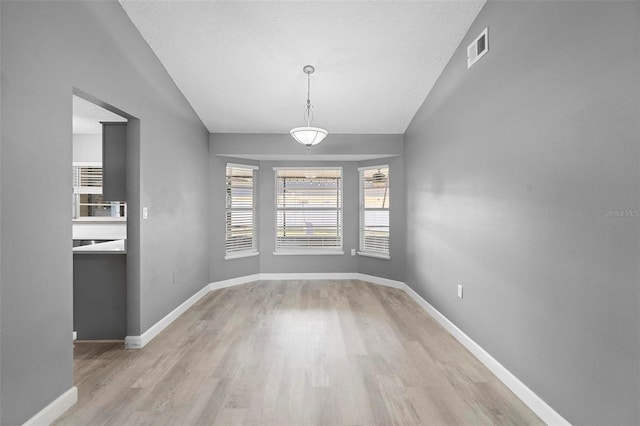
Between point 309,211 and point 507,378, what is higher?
point 309,211

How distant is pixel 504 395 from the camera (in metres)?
2.27

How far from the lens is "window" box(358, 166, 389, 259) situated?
5.58m

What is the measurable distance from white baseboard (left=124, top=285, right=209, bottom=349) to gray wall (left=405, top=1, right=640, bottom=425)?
10.2 ft

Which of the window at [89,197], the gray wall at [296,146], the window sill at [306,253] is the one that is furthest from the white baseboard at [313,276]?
the window at [89,197]

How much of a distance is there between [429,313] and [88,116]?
5632 millimetres

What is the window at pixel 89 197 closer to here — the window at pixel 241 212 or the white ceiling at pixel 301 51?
the window at pixel 241 212

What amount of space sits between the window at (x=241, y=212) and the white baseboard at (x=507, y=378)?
3.38 m

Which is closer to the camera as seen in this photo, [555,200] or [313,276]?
[555,200]

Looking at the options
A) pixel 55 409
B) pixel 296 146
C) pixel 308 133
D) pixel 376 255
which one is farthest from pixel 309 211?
pixel 55 409

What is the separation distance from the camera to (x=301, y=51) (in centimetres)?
332

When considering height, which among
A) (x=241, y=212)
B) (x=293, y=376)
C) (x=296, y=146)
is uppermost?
(x=296, y=146)

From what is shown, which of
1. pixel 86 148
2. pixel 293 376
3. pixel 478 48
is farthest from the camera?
pixel 86 148

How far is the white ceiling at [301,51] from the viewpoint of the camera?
283 cm

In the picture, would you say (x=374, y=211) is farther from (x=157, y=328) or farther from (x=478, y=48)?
(x=157, y=328)
